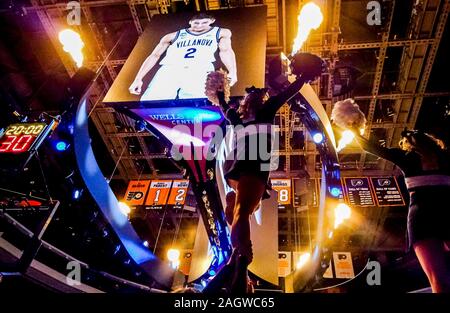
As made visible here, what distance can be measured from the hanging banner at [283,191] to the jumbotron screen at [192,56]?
648 cm

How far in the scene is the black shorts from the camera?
2.26 m

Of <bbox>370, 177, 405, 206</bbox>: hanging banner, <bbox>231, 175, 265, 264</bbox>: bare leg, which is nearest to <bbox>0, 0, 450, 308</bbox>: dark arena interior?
<bbox>231, 175, 265, 264</bbox>: bare leg

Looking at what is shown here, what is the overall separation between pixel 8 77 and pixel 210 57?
9924mm

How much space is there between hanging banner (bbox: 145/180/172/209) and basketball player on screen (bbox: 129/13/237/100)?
22.9 feet

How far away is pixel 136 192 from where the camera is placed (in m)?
13.2

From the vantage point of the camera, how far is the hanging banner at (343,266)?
451 inches

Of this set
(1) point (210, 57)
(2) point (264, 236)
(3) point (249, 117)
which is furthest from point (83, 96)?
(1) point (210, 57)

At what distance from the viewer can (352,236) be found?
51.2ft

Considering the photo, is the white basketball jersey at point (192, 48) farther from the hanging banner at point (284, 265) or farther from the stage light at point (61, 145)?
the hanging banner at point (284, 265)

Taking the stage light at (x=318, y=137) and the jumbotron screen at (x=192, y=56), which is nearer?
the stage light at (x=318, y=137)

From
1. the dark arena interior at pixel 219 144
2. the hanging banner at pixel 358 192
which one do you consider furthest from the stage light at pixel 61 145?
the hanging banner at pixel 358 192

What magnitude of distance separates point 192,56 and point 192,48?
1.46ft
